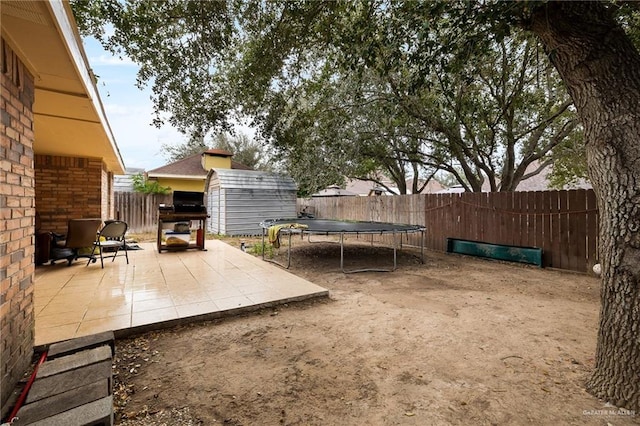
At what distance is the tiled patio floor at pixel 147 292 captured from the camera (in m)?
2.99

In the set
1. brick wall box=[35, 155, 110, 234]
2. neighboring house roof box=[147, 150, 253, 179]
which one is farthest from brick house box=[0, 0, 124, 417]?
neighboring house roof box=[147, 150, 253, 179]

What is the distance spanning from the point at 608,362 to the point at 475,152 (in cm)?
786

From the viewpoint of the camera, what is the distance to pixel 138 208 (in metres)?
12.1

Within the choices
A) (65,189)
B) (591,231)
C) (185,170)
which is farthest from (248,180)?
(591,231)

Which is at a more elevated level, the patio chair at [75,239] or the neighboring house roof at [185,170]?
the neighboring house roof at [185,170]

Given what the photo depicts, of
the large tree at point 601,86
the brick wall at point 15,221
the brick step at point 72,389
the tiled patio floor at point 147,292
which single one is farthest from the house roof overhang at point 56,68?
the tiled patio floor at point 147,292

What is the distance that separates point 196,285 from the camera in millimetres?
4344

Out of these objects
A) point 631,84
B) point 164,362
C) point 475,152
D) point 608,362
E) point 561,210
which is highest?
point 475,152

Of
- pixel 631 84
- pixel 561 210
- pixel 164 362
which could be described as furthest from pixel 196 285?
pixel 561 210

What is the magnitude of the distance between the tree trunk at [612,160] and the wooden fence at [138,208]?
13487 millimetres

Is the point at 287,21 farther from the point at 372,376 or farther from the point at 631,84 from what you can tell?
the point at 372,376

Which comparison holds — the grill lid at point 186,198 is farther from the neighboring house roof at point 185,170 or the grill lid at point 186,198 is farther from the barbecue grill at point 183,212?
the neighboring house roof at point 185,170

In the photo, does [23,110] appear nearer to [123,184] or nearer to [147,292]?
[147,292]

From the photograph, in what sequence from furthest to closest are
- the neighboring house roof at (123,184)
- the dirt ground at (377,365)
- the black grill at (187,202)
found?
the neighboring house roof at (123,184) → the black grill at (187,202) → the dirt ground at (377,365)
